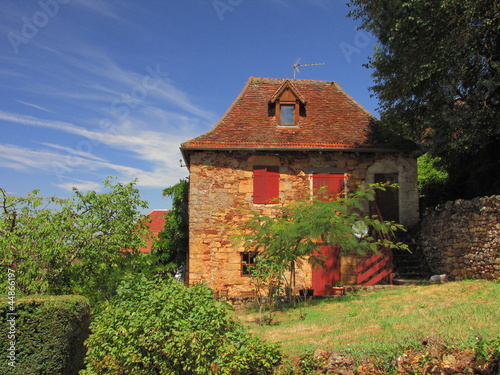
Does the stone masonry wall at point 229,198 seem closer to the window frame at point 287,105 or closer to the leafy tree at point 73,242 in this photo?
the window frame at point 287,105

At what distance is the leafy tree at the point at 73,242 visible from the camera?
349 inches

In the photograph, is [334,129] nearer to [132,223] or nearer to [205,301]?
[132,223]

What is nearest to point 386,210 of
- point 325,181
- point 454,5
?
point 325,181

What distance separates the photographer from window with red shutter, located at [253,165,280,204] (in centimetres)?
1537

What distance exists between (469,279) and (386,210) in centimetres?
669

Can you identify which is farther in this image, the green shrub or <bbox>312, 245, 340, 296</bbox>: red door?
<bbox>312, 245, 340, 296</bbox>: red door

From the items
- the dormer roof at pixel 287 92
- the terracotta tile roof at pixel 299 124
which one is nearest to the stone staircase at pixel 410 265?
the terracotta tile roof at pixel 299 124

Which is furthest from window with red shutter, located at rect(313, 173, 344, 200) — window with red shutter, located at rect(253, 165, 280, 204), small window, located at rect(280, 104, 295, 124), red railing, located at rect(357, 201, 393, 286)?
small window, located at rect(280, 104, 295, 124)

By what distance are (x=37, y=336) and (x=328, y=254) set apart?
10883 millimetres

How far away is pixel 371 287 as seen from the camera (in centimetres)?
1327

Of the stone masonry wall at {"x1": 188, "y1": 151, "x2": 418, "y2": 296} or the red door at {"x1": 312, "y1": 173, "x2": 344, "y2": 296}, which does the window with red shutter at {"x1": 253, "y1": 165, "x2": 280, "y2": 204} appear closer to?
the stone masonry wall at {"x1": 188, "y1": 151, "x2": 418, "y2": 296}

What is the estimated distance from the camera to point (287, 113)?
1664 cm

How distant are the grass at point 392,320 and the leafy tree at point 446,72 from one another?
4134mm

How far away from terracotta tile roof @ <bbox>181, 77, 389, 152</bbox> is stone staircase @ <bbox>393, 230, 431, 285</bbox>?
345 cm
